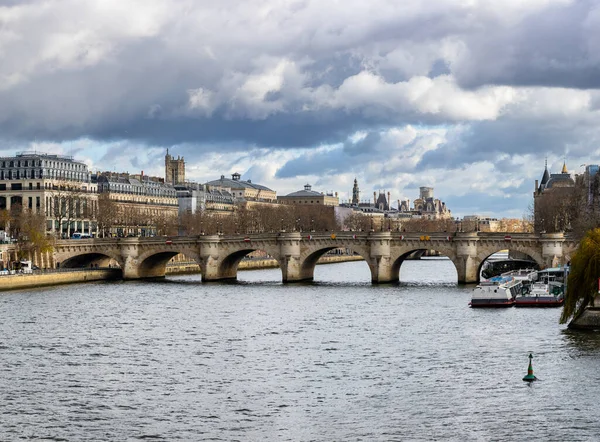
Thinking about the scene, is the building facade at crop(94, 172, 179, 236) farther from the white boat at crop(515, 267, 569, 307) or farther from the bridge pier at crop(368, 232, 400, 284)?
the white boat at crop(515, 267, 569, 307)

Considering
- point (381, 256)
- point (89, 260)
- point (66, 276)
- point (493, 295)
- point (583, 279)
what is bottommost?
point (493, 295)

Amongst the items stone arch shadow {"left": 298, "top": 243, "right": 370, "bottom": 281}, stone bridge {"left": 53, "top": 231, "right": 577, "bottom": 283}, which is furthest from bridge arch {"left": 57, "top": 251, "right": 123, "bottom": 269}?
stone arch shadow {"left": 298, "top": 243, "right": 370, "bottom": 281}

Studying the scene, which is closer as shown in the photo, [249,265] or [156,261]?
[156,261]

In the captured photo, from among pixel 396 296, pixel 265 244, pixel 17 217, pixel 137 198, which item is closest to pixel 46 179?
pixel 17 217

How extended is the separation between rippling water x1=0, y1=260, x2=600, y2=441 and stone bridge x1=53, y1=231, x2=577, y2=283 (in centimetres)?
1921

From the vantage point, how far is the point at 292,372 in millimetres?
48625

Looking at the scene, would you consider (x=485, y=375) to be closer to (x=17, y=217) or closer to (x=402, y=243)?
(x=402, y=243)

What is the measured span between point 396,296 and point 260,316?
17.6 m

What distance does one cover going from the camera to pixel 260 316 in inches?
2788

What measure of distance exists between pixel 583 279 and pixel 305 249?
49.7 meters

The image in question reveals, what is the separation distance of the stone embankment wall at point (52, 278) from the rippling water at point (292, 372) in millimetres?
13060

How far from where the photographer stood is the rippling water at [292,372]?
38250mm

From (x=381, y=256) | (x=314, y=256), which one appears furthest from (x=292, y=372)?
(x=314, y=256)

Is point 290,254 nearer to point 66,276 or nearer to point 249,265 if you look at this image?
point 66,276
